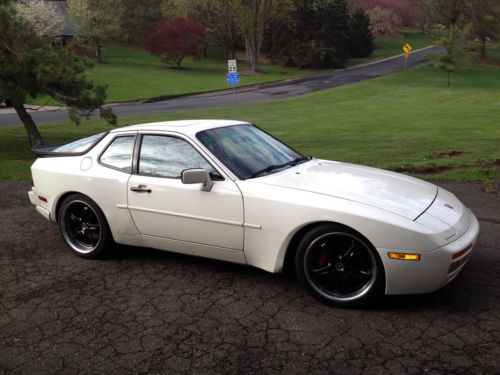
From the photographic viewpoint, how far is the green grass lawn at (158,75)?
36406 mm

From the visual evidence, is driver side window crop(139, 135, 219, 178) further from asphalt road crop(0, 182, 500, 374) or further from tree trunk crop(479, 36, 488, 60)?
tree trunk crop(479, 36, 488, 60)

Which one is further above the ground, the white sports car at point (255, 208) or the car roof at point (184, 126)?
the car roof at point (184, 126)

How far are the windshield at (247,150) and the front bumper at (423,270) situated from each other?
4.60ft

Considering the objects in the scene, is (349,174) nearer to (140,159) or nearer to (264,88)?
(140,159)

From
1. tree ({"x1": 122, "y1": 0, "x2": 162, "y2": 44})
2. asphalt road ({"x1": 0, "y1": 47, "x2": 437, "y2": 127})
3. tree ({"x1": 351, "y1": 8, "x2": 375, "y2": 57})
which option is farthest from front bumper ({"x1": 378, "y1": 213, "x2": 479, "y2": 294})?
tree ({"x1": 122, "y1": 0, "x2": 162, "y2": 44})

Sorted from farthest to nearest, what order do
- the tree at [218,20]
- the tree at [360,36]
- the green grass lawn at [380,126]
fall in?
the tree at [360,36], the tree at [218,20], the green grass lawn at [380,126]

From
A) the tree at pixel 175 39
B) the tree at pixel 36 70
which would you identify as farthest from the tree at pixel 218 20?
the tree at pixel 36 70

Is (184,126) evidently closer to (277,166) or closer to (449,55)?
(277,166)

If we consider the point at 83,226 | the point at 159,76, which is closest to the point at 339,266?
the point at 83,226

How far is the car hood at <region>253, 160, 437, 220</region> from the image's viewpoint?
389cm

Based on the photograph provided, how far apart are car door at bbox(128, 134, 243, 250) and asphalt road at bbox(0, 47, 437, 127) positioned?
63.9ft

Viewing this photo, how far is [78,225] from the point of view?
529 cm

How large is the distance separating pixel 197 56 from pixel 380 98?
1114 inches

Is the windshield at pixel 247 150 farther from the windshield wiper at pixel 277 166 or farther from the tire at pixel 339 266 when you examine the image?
the tire at pixel 339 266
